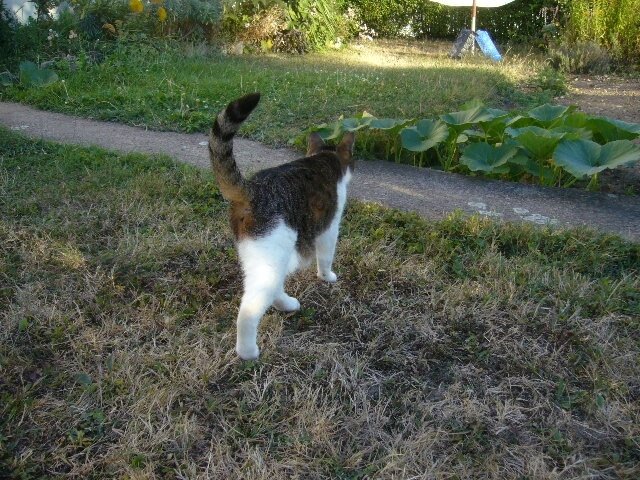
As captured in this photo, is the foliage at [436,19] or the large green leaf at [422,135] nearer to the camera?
the large green leaf at [422,135]

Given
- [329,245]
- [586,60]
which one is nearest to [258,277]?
[329,245]

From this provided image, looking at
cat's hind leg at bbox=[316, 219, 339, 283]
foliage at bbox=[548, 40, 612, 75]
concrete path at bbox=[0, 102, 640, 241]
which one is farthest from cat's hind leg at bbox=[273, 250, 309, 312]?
foliage at bbox=[548, 40, 612, 75]

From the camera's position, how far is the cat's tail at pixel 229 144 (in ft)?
7.73

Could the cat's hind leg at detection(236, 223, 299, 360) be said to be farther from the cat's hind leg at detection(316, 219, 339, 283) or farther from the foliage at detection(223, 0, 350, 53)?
the foliage at detection(223, 0, 350, 53)

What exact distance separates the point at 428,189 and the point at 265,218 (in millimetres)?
2377

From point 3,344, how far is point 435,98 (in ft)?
18.3

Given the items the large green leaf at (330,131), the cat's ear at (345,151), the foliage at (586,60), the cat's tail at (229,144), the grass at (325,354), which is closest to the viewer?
the grass at (325,354)

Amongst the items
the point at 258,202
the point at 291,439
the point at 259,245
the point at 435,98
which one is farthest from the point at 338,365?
the point at 435,98

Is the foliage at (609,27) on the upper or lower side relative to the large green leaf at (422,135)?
upper

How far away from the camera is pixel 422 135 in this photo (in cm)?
513

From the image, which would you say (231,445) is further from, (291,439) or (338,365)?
(338,365)

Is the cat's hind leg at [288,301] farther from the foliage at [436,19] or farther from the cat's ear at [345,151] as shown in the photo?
the foliage at [436,19]

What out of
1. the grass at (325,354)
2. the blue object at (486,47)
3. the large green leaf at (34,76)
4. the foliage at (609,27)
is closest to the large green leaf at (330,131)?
the grass at (325,354)

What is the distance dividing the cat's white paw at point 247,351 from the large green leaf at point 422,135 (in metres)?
2.81
